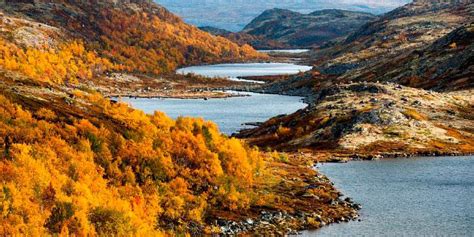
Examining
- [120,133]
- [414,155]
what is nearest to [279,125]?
[414,155]

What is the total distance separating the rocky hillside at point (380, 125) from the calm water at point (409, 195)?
1288cm

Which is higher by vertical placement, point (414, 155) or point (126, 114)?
point (126, 114)

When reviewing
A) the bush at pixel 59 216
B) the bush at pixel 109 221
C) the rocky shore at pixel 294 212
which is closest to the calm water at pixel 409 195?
the rocky shore at pixel 294 212

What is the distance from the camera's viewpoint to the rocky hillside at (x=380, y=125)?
125m

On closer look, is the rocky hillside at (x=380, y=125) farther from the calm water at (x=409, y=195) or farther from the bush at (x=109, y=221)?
the bush at (x=109, y=221)

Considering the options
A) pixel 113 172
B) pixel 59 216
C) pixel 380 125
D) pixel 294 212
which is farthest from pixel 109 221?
pixel 380 125

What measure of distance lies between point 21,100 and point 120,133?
37.1 ft

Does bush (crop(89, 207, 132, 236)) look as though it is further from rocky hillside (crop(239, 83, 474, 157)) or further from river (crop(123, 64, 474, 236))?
rocky hillside (crop(239, 83, 474, 157))

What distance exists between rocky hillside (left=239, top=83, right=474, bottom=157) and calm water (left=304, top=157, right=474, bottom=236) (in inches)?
507

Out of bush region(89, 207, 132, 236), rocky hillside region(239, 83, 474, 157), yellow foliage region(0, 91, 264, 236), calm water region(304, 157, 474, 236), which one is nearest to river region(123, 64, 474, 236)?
calm water region(304, 157, 474, 236)

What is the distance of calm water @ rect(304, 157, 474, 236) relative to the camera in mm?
63594

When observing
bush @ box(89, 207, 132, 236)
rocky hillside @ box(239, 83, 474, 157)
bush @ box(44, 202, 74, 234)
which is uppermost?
bush @ box(44, 202, 74, 234)

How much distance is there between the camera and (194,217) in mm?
60812

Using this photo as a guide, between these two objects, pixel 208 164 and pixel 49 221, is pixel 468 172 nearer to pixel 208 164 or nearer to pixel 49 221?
pixel 208 164
